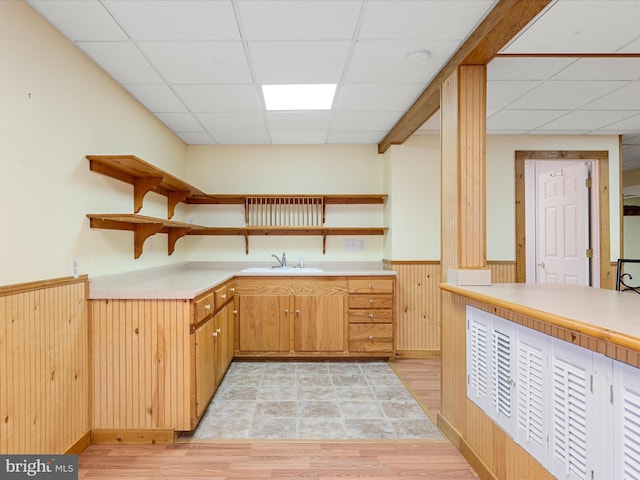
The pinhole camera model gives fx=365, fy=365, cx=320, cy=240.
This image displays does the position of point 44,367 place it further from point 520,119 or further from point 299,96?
point 520,119

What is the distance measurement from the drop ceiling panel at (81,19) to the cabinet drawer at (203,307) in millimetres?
1564

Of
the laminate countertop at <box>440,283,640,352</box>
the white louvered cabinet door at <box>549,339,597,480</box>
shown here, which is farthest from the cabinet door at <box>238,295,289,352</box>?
the white louvered cabinet door at <box>549,339,597,480</box>

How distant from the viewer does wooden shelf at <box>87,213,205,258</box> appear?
2.22m

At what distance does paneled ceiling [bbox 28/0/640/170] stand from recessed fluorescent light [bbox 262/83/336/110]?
0.26 ft

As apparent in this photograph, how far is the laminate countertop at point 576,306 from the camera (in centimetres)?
102

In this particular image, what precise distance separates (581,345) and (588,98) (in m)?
2.54

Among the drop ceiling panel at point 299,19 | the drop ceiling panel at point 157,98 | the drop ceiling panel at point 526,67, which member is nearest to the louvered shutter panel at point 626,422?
the drop ceiling panel at point 299,19

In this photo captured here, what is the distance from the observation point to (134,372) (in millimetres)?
2189

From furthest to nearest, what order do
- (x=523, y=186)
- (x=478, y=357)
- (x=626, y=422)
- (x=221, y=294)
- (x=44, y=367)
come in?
(x=523, y=186) → (x=221, y=294) → (x=478, y=357) → (x=44, y=367) → (x=626, y=422)

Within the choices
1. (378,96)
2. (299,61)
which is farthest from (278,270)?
(299,61)

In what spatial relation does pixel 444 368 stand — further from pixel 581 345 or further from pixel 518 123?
pixel 518 123

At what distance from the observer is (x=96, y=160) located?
88.5 inches

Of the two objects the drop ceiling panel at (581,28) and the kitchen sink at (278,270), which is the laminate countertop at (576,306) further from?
the kitchen sink at (278,270)

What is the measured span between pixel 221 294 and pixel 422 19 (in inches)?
91.8
